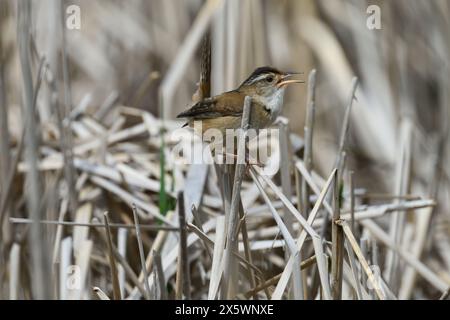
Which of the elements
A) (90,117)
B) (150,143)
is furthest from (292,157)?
(90,117)

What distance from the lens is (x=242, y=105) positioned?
6.54 feet

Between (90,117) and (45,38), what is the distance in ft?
1.68

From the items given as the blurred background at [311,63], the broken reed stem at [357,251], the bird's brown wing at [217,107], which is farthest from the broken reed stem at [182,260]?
the blurred background at [311,63]

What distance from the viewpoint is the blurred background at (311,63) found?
3.21 metres

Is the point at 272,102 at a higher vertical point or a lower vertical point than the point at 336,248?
higher

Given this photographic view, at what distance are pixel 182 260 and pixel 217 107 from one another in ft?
1.42

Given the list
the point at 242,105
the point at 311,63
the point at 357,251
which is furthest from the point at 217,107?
the point at 311,63

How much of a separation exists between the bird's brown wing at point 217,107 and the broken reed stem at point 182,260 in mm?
266

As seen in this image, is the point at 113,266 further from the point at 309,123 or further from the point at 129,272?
the point at 309,123

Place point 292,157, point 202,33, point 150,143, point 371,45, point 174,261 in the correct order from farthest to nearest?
point 371,45, point 202,33, point 150,143, point 292,157, point 174,261

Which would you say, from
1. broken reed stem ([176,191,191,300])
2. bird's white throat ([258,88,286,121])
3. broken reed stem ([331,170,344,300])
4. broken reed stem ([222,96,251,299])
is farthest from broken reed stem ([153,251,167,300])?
bird's white throat ([258,88,286,121])

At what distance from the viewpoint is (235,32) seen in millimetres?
2678

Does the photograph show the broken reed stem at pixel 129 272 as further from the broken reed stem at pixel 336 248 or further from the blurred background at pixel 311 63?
the blurred background at pixel 311 63
